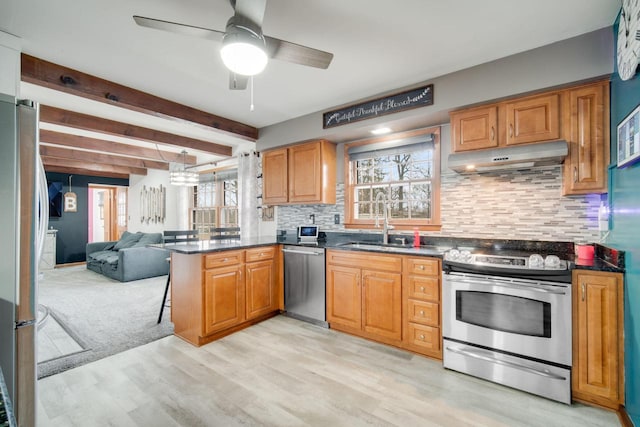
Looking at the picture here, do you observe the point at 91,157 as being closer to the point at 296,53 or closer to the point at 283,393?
the point at 296,53

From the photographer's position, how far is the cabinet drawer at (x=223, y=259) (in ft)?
9.41

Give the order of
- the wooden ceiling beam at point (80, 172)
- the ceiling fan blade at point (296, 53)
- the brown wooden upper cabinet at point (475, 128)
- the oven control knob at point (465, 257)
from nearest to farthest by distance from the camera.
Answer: the ceiling fan blade at point (296, 53)
the oven control knob at point (465, 257)
the brown wooden upper cabinet at point (475, 128)
the wooden ceiling beam at point (80, 172)

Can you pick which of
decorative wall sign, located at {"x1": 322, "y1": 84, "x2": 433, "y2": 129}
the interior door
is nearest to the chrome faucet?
decorative wall sign, located at {"x1": 322, "y1": 84, "x2": 433, "y2": 129}

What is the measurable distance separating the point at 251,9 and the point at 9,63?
78.4 inches

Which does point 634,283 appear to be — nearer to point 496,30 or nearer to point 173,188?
point 496,30

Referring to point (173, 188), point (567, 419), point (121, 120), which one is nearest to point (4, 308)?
point (567, 419)

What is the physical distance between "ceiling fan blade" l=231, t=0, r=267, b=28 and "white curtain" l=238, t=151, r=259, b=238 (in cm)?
330

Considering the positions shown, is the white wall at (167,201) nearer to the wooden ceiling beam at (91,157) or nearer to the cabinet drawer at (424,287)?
the wooden ceiling beam at (91,157)

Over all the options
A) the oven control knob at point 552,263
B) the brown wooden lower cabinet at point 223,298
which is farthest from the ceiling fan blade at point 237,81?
the oven control knob at point 552,263

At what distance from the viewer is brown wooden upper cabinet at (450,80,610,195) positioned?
2.13 m

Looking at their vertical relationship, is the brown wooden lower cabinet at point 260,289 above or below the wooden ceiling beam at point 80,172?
below

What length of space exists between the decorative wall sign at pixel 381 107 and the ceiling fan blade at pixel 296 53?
4.01ft

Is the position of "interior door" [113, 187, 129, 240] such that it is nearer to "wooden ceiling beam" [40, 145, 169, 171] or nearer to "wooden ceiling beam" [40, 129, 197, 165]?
"wooden ceiling beam" [40, 145, 169, 171]

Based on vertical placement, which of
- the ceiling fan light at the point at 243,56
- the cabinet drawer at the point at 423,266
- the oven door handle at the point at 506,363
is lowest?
the oven door handle at the point at 506,363
